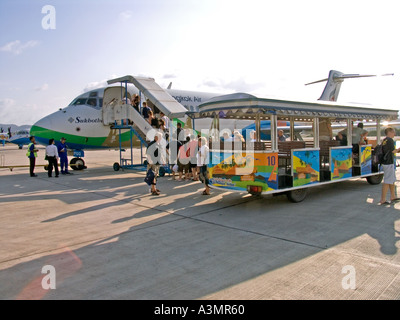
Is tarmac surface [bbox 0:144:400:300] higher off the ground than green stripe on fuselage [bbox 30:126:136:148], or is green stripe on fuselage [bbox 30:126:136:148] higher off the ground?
green stripe on fuselage [bbox 30:126:136:148]

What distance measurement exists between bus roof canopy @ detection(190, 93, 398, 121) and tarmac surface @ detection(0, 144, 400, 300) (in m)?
2.20

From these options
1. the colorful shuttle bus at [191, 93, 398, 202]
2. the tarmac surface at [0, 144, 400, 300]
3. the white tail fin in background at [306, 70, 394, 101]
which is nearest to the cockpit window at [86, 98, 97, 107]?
the tarmac surface at [0, 144, 400, 300]

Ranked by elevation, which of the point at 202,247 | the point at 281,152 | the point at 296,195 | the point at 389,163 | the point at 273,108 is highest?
the point at 273,108

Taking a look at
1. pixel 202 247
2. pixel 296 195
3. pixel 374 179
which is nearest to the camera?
pixel 202 247

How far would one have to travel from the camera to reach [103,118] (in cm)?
1528

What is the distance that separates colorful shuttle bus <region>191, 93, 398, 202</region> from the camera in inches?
291

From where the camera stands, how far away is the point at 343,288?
12.3ft

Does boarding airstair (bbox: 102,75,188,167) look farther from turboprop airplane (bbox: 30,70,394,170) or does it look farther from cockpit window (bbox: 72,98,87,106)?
cockpit window (bbox: 72,98,87,106)

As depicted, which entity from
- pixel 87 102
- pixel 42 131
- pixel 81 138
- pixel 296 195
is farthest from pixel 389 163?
pixel 42 131

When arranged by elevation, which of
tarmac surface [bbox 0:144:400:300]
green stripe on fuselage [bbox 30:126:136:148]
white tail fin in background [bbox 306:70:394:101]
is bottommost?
tarmac surface [bbox 0:144:400:300]

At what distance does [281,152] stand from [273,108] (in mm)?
1906

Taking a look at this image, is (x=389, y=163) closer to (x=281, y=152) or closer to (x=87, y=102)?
(x=281, y=152)

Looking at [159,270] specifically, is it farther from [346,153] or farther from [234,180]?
[346,153]
